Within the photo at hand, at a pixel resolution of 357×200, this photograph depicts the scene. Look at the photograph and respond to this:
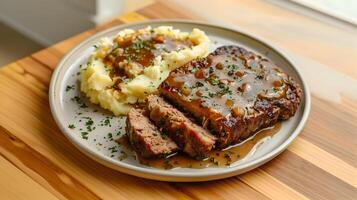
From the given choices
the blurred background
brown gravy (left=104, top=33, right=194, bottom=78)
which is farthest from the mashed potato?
the blurred background

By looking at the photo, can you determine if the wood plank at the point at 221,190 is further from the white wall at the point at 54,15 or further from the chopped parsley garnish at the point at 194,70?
the white wall at the point at 54,15

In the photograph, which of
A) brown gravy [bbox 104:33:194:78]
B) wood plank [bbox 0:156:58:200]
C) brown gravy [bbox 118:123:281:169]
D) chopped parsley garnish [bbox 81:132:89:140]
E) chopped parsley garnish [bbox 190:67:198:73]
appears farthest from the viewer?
brown gravy [bbox 104:33:194:78]

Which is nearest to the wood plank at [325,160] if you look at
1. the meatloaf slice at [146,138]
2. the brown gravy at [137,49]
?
the meatloaf slice at [146,138]

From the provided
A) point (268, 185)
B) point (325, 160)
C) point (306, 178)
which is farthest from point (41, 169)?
point (325, 160)

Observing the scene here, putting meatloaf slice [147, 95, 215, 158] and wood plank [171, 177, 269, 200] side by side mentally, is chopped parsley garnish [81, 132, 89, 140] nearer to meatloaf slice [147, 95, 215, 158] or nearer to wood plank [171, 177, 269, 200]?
meatloaf slice [147, 95, 215, 158]

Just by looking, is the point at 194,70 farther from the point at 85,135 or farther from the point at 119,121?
the point at 85,135

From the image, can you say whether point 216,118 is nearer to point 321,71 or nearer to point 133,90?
point 133,90

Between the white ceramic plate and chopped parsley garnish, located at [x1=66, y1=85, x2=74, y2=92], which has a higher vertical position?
the white ceramic plate

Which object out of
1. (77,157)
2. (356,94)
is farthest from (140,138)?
(356,94)
